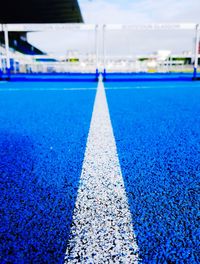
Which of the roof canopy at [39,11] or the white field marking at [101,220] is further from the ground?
the roof canopy at [39,11]

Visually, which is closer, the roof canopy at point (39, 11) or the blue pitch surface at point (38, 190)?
the blue pitch surface at point (38, 190)

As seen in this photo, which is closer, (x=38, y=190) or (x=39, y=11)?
(x=38, y=190)

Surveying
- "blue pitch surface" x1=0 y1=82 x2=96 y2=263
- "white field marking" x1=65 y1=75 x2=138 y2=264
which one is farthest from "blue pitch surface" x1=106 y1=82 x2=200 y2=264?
"blue pitch surface" x1=0 y1=82 x2=96 y2=263

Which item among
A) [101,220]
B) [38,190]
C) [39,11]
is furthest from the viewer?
[39,11]

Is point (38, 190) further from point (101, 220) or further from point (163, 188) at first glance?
point (163, 188)

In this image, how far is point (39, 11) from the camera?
2098cm

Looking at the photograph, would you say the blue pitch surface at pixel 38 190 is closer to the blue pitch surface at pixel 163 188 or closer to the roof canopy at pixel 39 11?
the blue pitch surface at pixel 163 188

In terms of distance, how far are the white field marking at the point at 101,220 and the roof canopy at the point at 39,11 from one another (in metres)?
20.3

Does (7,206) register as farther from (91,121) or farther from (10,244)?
(91,121)

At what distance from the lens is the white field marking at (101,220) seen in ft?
1.61

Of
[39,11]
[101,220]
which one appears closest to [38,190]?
[101,220]

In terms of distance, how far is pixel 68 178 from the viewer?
33.5 inches

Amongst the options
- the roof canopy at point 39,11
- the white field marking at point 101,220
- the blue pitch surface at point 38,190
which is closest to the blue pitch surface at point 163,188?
the white field marking at point 101,220

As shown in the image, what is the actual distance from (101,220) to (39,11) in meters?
23.6
